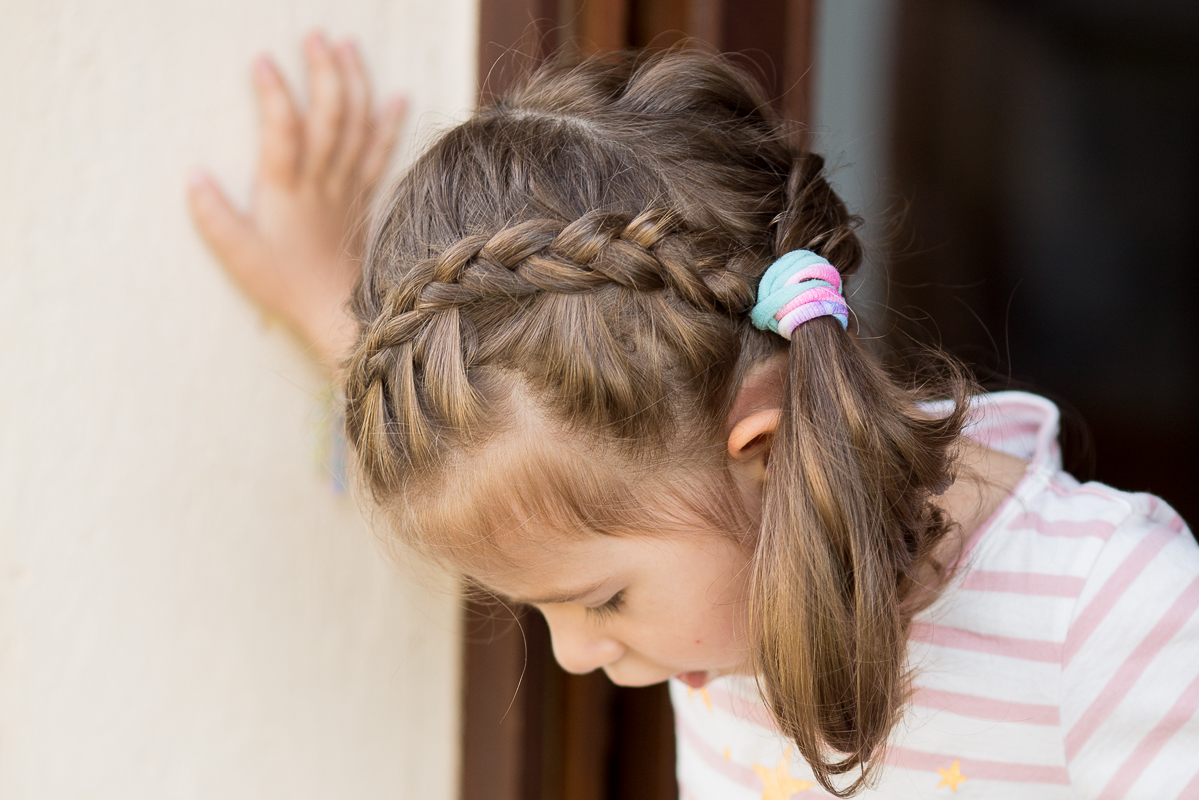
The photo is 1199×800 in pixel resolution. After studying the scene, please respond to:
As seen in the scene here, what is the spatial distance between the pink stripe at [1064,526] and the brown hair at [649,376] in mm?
110

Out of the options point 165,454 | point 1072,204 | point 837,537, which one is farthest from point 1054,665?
point 1072,204

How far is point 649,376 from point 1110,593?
1.07ft

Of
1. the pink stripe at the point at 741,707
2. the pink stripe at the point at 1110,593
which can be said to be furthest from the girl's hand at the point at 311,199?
the pink stripe at the point at 1110,593

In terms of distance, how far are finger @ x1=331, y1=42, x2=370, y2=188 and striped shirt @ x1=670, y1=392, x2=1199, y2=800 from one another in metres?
0.52

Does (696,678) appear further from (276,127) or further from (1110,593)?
(276,127)

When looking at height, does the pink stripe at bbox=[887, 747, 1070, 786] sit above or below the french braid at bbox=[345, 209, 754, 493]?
below

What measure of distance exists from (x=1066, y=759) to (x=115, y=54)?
77 cm

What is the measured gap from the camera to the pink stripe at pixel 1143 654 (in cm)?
54

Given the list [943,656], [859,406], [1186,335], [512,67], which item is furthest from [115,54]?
[1186,335]

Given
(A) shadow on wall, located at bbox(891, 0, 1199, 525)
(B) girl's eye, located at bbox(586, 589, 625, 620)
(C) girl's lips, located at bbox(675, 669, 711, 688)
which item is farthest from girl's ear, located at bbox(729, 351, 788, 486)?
(A) shadow on wall, located at bbox(891, 0, 1199, 525)

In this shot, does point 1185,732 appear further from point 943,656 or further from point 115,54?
point 115,54

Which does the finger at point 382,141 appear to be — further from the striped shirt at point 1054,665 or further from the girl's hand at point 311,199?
the striped shirt at point 1054,665

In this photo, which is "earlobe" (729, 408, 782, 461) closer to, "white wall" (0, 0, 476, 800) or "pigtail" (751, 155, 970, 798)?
"pigtail" (751, 155, 970, 798)

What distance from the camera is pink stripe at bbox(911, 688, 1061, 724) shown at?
1.93 ft
